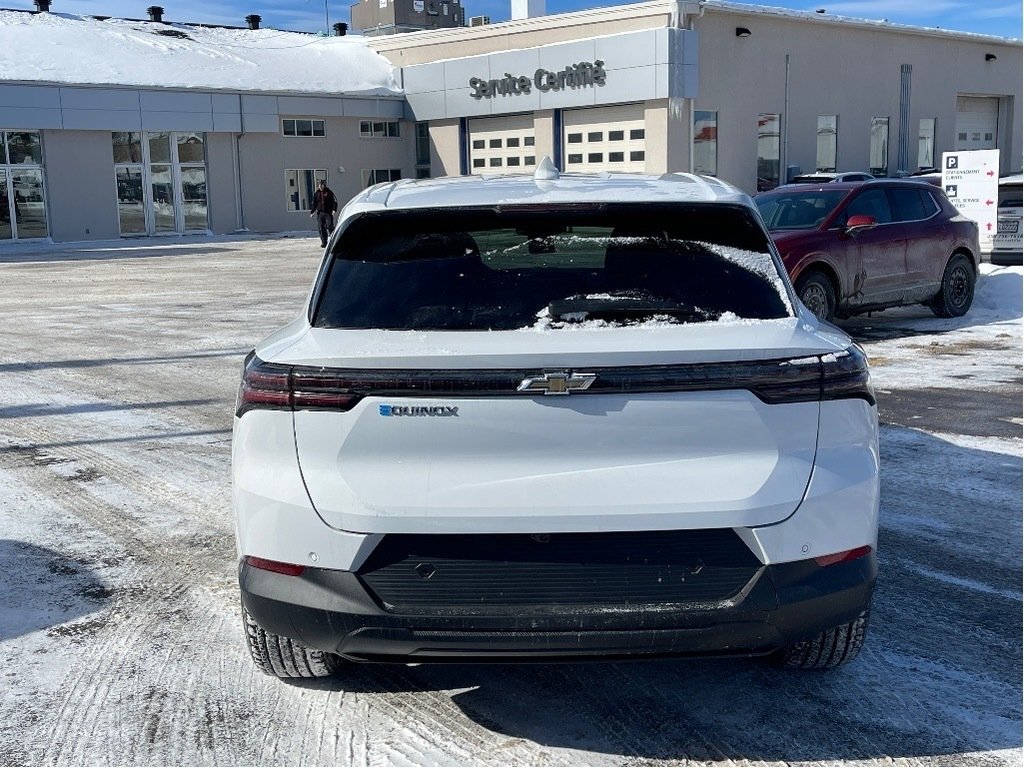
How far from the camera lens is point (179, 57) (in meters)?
41.8

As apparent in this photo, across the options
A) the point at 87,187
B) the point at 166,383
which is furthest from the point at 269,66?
the point at 166,383

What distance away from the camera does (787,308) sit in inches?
134

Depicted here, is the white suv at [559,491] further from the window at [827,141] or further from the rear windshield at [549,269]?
the window at [827,141]

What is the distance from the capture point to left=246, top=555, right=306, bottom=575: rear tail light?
10.3 ft

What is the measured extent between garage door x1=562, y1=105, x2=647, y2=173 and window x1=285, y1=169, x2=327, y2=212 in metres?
10.4

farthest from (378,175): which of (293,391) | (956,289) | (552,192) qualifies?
(293,391)

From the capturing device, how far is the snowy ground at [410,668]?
3373mm

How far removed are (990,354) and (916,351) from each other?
2.35ft

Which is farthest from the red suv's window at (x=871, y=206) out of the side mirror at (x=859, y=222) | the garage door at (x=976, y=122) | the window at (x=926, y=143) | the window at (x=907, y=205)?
the garage door at (x=976, y=122)

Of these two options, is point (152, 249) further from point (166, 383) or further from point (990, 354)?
point (990, 354)

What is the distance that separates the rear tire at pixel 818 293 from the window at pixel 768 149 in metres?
28.1

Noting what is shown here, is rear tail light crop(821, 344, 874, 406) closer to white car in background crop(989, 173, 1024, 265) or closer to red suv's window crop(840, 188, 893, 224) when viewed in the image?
red suv's window crop(840, 188, 893, 224)

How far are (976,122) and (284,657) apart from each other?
165ft

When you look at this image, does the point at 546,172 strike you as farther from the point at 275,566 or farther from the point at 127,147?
the point at 127,147
